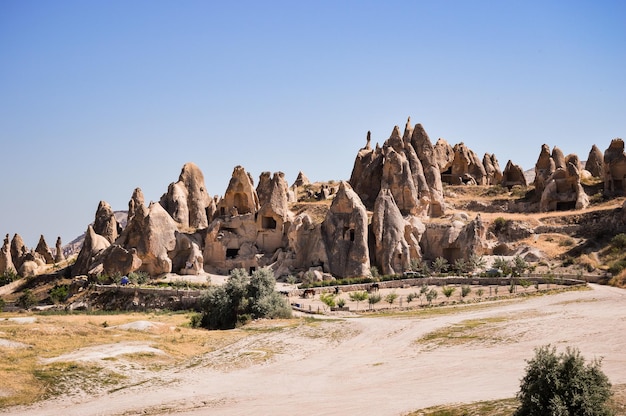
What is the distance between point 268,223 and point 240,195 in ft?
14.0

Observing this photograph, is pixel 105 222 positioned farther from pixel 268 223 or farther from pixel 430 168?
pixel 430 168

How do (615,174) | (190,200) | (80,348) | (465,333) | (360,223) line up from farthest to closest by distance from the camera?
1. (190,200)
2. (615,174)
3. (360,223)
4. (465,333)
5. (80,348)

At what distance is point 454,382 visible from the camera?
24953 millimetres

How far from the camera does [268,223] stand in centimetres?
6744

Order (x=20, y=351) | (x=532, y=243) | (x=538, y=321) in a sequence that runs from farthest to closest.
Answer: (x=532, y=243), (x=538, y=321), (x=20, y=351)

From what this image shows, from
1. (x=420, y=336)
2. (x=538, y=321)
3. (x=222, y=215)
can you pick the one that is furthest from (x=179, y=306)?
(x=538, y=321)

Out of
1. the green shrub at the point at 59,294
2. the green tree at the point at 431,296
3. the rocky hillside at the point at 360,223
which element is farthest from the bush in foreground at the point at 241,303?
the green shrub at the point at 59,294

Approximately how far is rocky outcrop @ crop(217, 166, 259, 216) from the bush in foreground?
22.2m

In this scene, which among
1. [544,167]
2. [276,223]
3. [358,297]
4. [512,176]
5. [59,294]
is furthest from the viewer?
[512,176]

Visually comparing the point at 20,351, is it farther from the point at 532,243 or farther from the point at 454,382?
the point at 532,243

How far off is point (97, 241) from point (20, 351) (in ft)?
120

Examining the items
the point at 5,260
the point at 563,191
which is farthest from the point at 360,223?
the point at 5,260

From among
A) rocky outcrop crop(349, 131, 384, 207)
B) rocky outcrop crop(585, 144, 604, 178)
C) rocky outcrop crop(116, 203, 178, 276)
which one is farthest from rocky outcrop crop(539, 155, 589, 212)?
rocky outcrop crop(116, 203, 178, 276)

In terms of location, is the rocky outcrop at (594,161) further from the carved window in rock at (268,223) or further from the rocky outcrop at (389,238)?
the carved window in rock at (268,223)
